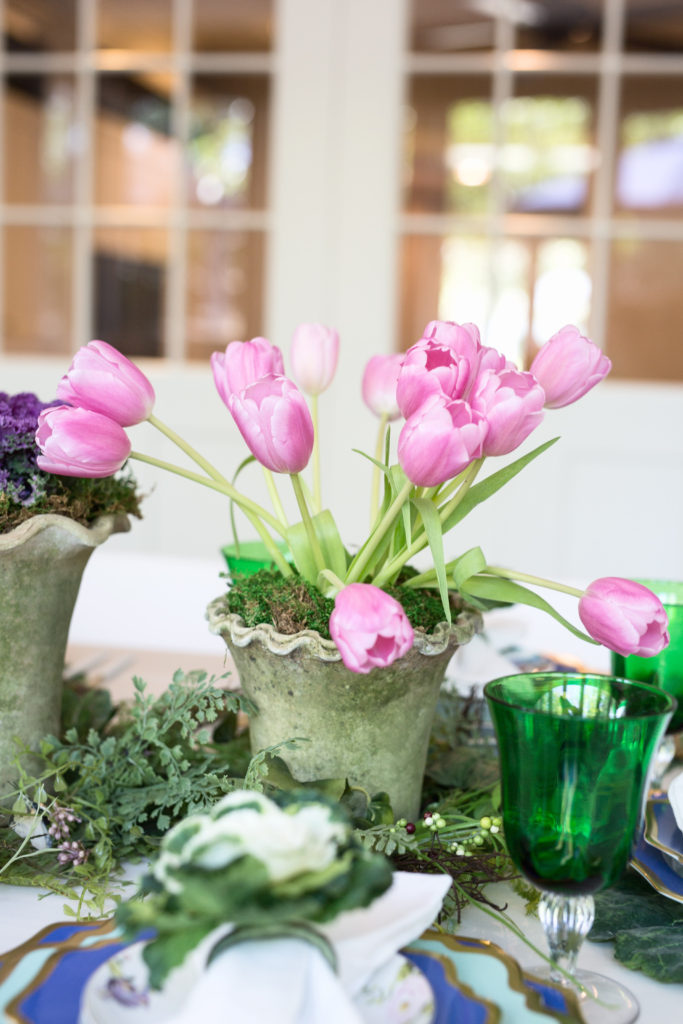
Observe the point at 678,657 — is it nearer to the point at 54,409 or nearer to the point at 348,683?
the point at 348,683

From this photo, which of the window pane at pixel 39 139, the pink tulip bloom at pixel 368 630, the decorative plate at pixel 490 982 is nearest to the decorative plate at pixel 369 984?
the decorative plate at pixel 490 982

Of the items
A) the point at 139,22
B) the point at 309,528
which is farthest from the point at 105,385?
the point at 139,22

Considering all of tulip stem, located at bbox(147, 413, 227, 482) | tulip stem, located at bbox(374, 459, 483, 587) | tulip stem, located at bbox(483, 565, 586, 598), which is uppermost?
tulip stem, located at bbox(147, 413, 227, 482)

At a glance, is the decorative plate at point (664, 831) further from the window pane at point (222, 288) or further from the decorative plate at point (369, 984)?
the window pane at point (222, 288)

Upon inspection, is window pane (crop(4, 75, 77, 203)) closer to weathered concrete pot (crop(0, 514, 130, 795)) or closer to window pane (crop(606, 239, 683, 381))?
window pane (crop(606, 239, 683, 381))

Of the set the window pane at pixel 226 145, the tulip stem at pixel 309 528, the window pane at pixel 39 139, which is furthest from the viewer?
the window pane at pixel 39 139

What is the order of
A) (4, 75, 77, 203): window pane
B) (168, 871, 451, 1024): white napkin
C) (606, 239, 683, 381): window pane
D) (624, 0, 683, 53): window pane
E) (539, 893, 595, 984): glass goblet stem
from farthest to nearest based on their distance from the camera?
(4, 75, 77, 203): window pane
(606, 239, 683, 381): window pane
(624, 0, 683, 53): window pane
(539, 893, 595, 984): glass goblet stem
(168, 871, 451, 1024): white napkin

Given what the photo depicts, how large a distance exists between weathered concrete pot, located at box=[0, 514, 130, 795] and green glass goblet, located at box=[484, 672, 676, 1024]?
0.90ft

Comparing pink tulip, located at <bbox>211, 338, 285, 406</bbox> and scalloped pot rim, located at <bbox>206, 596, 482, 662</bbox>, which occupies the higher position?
pink tulip, located at <bbox>211, 338, 285, 406</bbox>

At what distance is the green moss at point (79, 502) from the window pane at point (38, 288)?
2.78m

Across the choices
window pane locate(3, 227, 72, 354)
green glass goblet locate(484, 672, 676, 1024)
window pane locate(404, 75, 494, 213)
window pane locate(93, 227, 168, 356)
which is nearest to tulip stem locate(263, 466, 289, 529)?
green glass goblet locate(484, 672, 676, 1024)

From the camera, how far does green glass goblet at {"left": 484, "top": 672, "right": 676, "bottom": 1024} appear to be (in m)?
0.49

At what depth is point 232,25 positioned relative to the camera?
124 inches

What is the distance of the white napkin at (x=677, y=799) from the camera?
2.14 feet
